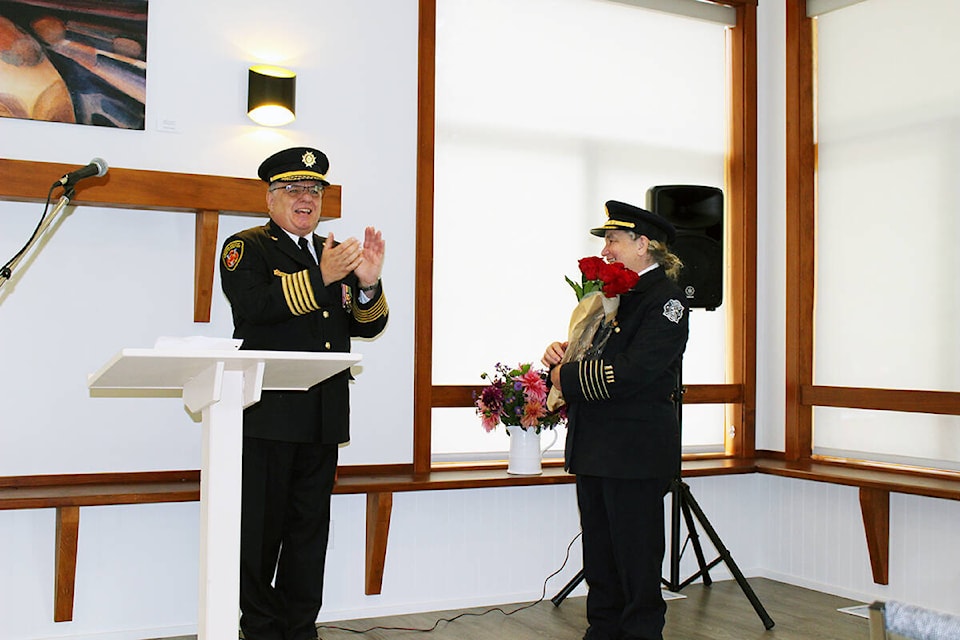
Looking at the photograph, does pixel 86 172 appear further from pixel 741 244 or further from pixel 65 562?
pixel 741 244

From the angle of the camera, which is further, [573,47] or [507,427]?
[573,47]

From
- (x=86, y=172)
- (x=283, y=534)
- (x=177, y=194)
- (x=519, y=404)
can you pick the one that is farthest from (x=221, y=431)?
(x=519, y=404)

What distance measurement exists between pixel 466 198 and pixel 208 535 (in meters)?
2.68

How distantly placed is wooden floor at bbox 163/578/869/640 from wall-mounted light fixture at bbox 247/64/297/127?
6.68 ft

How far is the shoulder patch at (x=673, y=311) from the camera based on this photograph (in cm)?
332

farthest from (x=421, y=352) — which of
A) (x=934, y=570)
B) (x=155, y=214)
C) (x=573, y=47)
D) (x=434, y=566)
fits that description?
(x=934, y=570)

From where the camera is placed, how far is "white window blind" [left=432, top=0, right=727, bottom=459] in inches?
177

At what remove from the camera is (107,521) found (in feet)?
12.2

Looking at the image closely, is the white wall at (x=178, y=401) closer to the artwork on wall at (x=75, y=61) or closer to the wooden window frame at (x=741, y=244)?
the artwork on wall at (x=75, y=61)

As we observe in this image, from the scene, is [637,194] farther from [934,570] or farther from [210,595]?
[210,595]

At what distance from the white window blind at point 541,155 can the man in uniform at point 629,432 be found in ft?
3.47

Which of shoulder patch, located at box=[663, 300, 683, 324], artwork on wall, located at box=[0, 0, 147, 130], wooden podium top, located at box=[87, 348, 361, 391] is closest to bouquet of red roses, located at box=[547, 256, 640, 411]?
shoulder patch, located at box=[663, 300, 683, 324]

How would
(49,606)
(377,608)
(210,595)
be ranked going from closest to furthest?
(210,595) → (49,606) → (377,608)

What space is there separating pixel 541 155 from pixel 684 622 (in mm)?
2187
